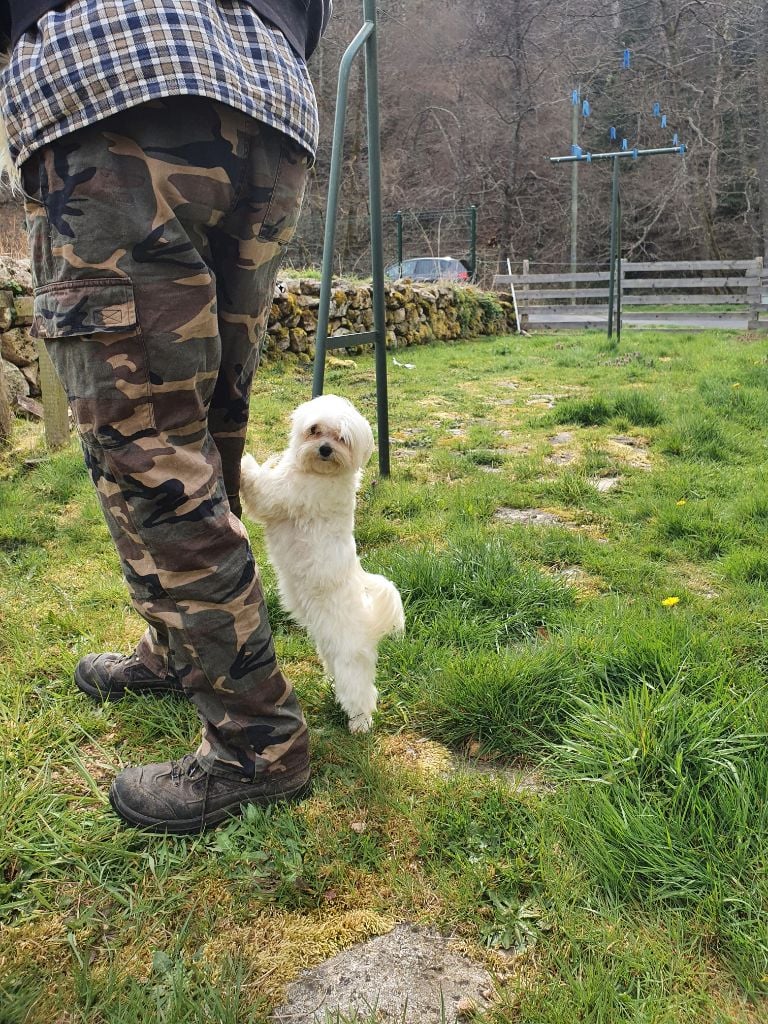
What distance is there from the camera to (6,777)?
5.60ft

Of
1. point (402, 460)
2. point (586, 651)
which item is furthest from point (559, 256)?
point (586, 651)

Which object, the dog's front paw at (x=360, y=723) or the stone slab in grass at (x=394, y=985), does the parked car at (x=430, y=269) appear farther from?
the stone slab in grass at (x=394, y=985)

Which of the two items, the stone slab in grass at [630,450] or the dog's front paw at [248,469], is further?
the stone slab in grass at [630,450]

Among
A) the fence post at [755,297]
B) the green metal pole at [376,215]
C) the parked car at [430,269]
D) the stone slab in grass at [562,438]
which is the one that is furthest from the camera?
the parked car at [430,269]

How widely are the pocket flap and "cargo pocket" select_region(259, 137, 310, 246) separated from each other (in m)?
0.39

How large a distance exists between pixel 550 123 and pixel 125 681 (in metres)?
27.6

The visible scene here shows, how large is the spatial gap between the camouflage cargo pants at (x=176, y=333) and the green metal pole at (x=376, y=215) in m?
2.09

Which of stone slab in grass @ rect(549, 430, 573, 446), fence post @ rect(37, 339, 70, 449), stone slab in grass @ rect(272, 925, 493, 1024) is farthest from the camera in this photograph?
stone slab in grass @ rect(549, 430, 573, 446)

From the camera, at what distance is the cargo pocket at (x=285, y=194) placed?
4.95ft

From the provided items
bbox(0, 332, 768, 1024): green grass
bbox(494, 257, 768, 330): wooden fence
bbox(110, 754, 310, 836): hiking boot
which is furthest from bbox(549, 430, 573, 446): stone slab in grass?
Answer: bbox(494, 257, 768, 330): wooden fence

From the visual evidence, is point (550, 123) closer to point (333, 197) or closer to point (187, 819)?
point (333, 197)

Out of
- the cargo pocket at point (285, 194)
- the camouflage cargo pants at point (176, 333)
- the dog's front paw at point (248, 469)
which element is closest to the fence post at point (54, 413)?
the dog's front paw at point (248, 469)

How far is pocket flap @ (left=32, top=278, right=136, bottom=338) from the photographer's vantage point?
1.29 metres

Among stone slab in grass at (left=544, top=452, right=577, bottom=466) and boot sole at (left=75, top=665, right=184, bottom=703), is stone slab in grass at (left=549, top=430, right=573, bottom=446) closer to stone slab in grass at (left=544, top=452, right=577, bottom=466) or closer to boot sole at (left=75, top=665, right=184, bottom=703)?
stone slab in grass at (left=544, top=452, right=577, bottom=466)
